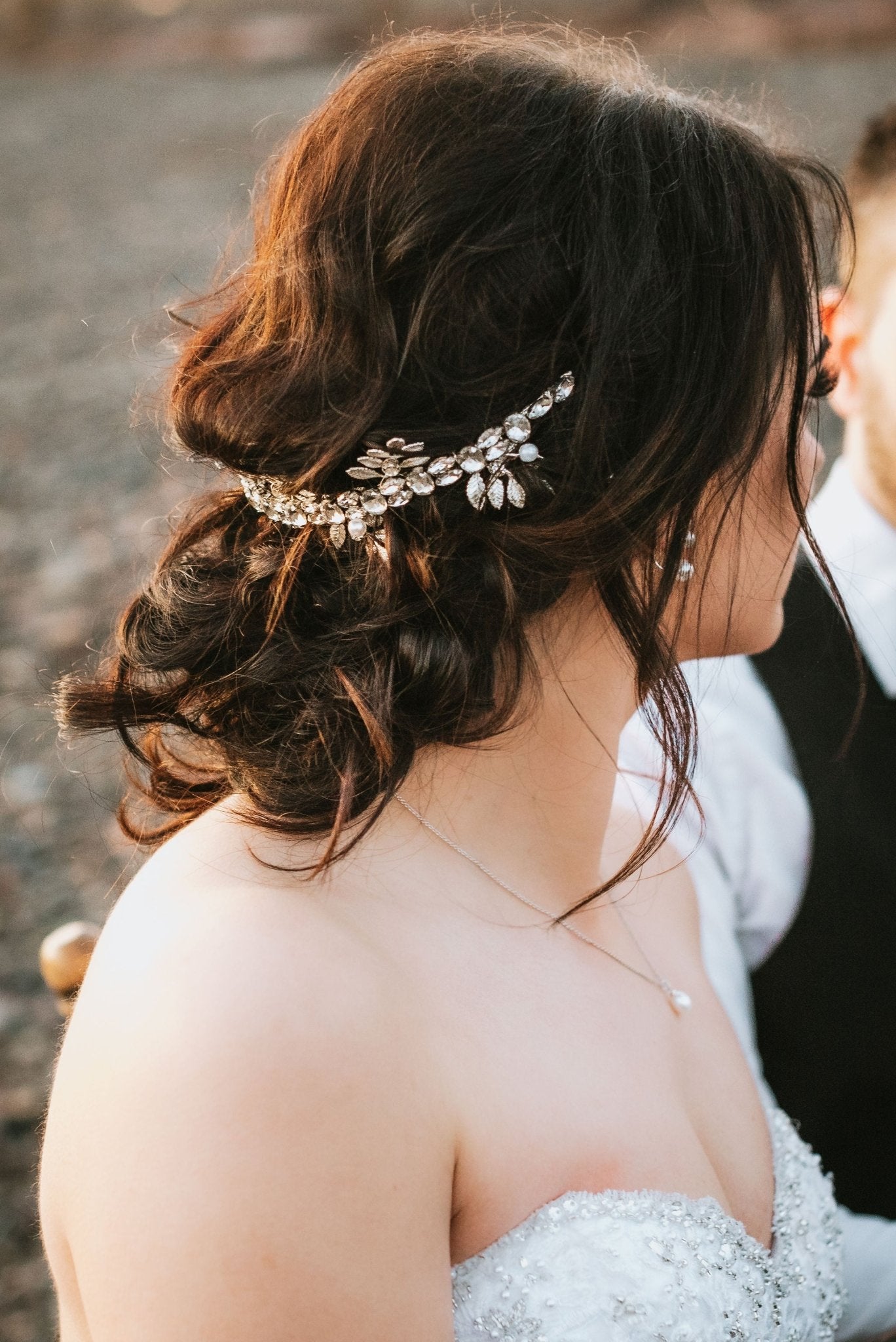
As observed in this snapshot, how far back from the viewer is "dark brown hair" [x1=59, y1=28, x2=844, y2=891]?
1.13 meters

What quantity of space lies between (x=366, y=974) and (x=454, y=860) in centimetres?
26

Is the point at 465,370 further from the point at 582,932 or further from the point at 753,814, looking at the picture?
the point at 753,814

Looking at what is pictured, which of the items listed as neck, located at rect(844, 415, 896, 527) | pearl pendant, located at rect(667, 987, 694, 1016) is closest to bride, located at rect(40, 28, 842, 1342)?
pearl pendant, located at rect(667, 987, 694, 1016)

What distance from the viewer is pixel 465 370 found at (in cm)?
114

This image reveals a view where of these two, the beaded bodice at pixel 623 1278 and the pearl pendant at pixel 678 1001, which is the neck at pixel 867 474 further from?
the beaded bodice at pixel 623 1278

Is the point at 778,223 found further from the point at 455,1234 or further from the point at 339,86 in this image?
the point at 455,1234

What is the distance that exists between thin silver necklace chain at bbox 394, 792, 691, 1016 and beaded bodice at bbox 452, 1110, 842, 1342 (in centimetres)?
33

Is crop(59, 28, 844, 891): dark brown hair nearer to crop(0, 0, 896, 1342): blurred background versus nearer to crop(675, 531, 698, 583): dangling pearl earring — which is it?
crop(675, 531, 698, 583): dangling pearl earring

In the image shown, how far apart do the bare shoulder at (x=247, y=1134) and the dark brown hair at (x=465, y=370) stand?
15 cm

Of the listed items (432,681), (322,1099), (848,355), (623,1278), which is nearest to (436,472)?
(432,681)

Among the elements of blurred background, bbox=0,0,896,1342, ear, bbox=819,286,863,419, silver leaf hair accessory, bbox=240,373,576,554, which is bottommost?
blurred background, bbox=0,0,896,1342

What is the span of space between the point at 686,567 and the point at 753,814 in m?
1.04

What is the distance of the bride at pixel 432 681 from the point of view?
3.41 ft

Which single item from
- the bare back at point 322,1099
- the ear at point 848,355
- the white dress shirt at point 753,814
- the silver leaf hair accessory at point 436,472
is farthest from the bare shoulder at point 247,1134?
the ear at point 848,355
